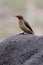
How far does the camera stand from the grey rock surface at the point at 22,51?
5.86m

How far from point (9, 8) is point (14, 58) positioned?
1080 cm

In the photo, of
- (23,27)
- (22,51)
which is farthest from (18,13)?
(22,51)

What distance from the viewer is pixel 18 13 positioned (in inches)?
619

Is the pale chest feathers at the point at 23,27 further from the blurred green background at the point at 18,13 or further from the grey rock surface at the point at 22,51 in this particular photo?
the blurred green background at the point at 18,13

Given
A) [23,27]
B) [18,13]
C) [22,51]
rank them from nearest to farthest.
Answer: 1. [22,51]
2. [23,27]
3. [18,13]

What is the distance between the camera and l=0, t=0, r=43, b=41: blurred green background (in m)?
14.0

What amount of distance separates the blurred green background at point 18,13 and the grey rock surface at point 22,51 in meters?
6.80

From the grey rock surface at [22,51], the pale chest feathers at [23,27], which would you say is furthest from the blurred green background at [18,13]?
the grey rock surface at [22,51]

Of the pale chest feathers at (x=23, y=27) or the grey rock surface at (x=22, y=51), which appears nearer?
the grey rock surface at (x=22, y=51)

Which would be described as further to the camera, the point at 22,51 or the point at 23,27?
the point at 23,27

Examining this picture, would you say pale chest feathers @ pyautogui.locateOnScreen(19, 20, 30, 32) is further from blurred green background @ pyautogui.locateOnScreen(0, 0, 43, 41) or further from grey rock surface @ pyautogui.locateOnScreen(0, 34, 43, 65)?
blurred green background @ pyautogui.locateOnScreen(0, 0, 43, 41)

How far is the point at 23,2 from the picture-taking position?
1677cm

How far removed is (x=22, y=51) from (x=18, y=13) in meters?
9.68

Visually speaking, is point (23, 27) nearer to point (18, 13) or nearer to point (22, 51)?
point (22, 51)
